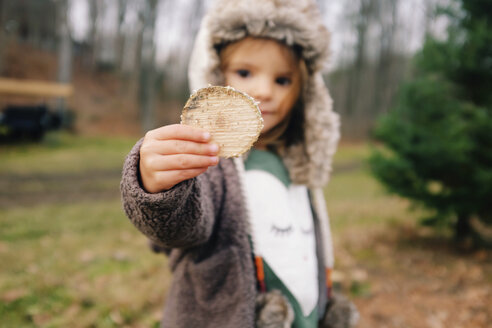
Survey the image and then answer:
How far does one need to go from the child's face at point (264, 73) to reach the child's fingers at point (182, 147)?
0.57m

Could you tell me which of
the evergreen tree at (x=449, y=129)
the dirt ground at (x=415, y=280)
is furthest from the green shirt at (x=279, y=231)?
the evergreen tree at (x=449, y=129)

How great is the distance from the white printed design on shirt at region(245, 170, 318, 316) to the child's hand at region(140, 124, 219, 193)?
23.0 inches

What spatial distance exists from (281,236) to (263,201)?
0.54 feet

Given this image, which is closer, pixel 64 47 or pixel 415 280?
pixel 415 280

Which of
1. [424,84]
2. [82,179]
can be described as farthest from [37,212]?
[424,84]

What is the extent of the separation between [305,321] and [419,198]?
348 centimetres

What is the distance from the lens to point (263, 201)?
1.43m

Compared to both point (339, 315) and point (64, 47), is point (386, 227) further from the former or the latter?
point (64, 47)

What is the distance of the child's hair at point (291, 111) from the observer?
1.44m

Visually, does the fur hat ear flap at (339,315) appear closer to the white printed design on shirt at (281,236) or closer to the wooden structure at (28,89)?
the white printed design on shirt at (281,236)

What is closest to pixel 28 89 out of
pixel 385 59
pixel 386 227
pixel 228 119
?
pixel 386 227

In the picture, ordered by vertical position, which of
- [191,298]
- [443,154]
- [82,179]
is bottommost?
[82,179]

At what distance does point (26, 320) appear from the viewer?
8.05 ft

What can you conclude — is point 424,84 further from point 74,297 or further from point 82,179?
point 82,179
